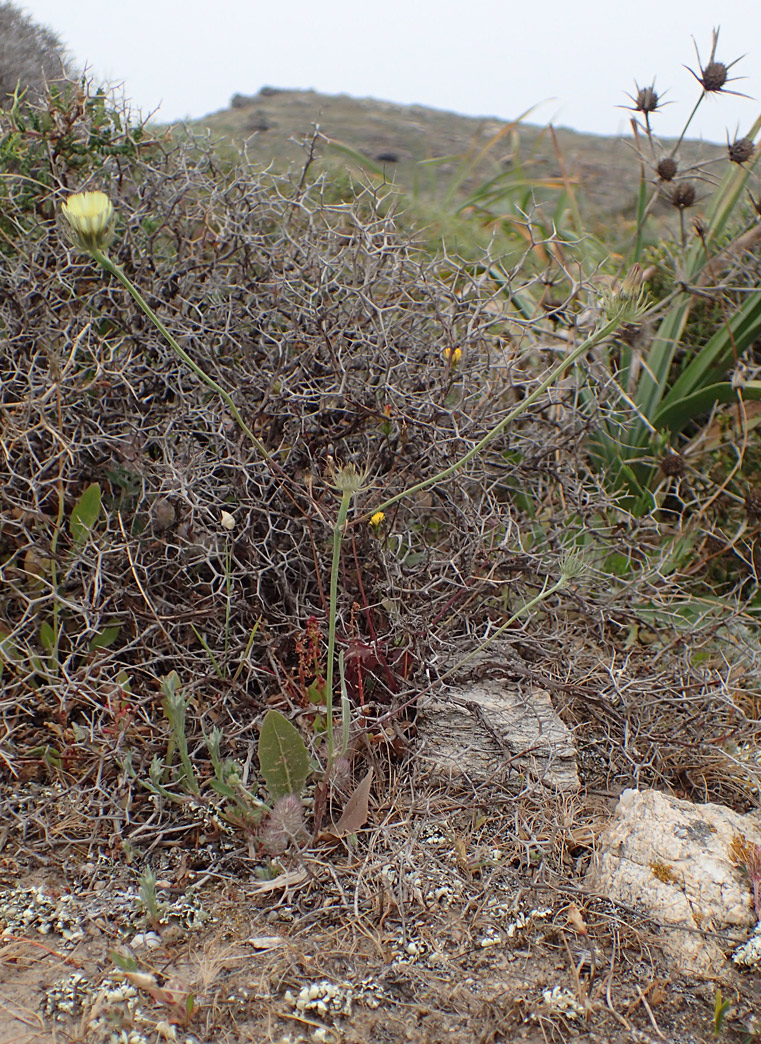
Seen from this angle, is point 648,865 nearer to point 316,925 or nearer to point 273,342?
point 316,925

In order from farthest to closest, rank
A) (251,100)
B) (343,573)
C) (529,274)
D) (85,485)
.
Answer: (251,100) → (529,274) → (85,485) → (343,573)

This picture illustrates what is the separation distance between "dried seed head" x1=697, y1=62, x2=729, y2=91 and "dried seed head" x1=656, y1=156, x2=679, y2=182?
25 centimetres

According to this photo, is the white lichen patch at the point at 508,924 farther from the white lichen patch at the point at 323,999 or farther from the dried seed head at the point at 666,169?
the dried seed head at the point at 666,169

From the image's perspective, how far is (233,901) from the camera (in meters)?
1.85

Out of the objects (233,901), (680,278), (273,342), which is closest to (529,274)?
(680,278)

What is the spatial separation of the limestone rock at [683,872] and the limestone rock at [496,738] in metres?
0.22

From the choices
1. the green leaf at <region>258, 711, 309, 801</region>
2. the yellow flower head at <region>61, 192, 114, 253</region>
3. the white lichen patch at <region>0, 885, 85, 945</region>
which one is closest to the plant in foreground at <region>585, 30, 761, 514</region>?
the green leaf at <region>258, 711, 309, 801</region>

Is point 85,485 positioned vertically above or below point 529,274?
below

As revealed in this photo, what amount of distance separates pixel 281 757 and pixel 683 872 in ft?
2.95

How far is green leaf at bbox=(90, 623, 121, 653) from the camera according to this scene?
230 centimetres

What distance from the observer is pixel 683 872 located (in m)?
1.86

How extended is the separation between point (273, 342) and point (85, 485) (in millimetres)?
713

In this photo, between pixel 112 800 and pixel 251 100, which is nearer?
pixel 112 800

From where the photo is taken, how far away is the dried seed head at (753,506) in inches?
121
